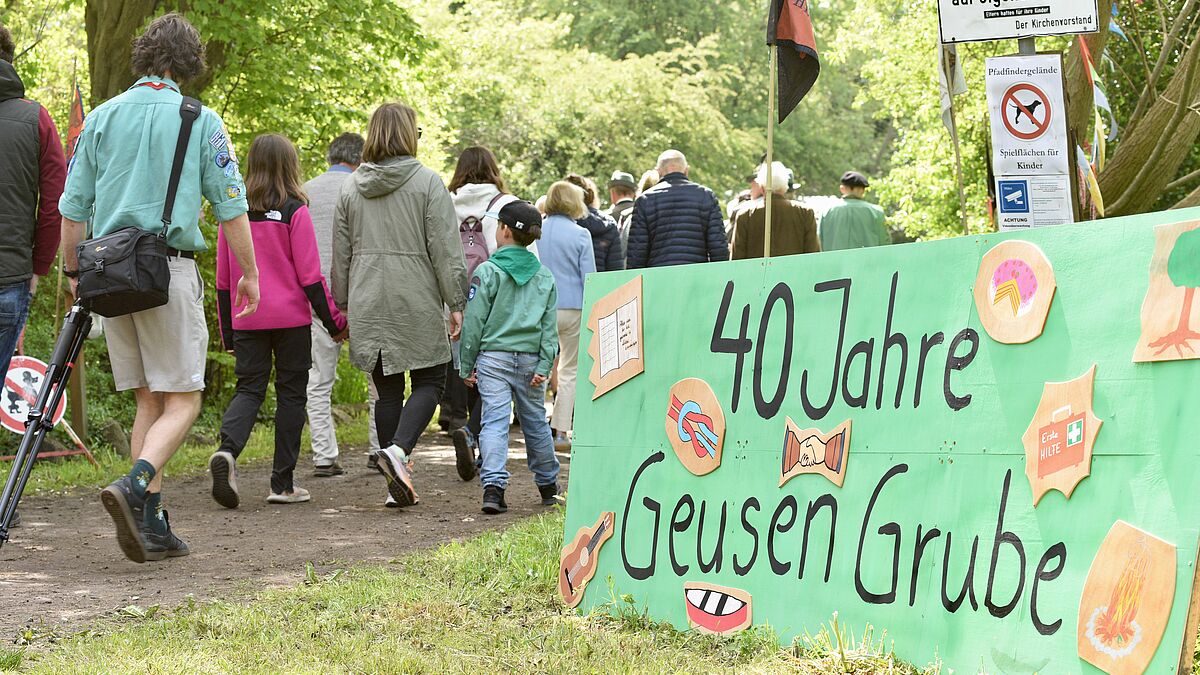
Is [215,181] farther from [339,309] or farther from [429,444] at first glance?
[429,444]

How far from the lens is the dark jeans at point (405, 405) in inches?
294

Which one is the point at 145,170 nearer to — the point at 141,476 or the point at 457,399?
the point at 141,476

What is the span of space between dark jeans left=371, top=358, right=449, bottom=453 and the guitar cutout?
2540 millimetres

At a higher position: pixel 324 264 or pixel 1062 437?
pixel 324 264

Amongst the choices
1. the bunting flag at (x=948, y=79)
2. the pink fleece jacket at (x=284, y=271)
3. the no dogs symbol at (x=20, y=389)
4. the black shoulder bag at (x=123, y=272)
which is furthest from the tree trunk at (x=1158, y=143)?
the no dogs symbol at (x=20, y=389)

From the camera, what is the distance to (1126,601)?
3312mm

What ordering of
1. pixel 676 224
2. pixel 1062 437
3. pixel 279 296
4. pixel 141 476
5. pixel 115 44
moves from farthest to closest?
pixel 115 44, pixel 676 224, pixel 279 296, pixel 141 476, pixel 1062 437

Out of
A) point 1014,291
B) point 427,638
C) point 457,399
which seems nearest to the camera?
point 1014,291

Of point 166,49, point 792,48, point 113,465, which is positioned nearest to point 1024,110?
point 792,48

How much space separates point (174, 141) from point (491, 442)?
238cm

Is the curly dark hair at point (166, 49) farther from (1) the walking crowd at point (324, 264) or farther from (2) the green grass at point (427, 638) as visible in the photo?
(2) the green grass at point (427, 638)

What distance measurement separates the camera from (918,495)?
3920mm

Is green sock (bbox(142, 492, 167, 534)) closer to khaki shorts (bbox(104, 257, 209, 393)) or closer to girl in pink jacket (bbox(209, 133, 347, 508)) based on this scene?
khaki shorts (bbox(104, 257, 209, 393))

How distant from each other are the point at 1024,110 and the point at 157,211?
3.69m
